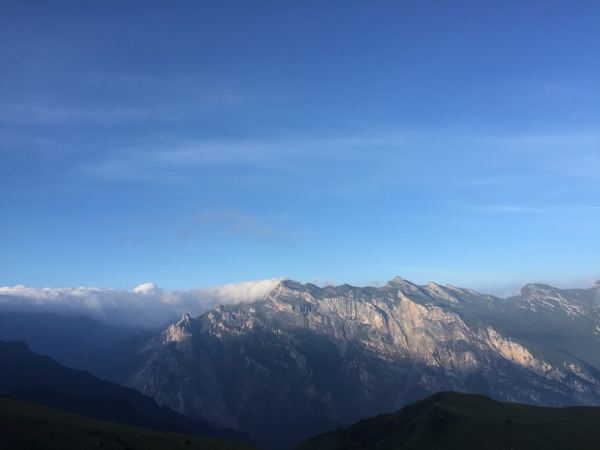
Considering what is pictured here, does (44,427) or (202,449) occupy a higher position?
(44,427)

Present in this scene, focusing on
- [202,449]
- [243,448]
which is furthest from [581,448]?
[202,449]

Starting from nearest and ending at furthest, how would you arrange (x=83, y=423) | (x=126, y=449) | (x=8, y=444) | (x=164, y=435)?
(x=8, y=444) < (x=126, y=449) < (x=83, y=423) < (x=164, y=435)

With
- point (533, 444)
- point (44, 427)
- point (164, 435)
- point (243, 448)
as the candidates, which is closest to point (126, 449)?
point (44, 427)

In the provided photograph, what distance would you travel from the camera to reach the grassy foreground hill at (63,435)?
450 feet

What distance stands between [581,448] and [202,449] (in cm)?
13097

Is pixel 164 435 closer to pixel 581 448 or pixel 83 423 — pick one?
pixel 83 423

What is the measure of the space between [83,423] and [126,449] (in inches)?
1086

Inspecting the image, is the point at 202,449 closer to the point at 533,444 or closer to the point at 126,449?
the point at 126,449

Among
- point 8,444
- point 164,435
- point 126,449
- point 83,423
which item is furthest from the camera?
point 164,435

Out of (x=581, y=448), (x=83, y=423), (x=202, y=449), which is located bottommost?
(x=581, y=448)

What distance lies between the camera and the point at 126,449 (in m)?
147

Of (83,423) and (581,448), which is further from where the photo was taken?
(581,448)

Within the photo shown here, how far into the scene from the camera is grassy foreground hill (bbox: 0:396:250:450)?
13712cm

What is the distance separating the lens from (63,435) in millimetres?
145125
